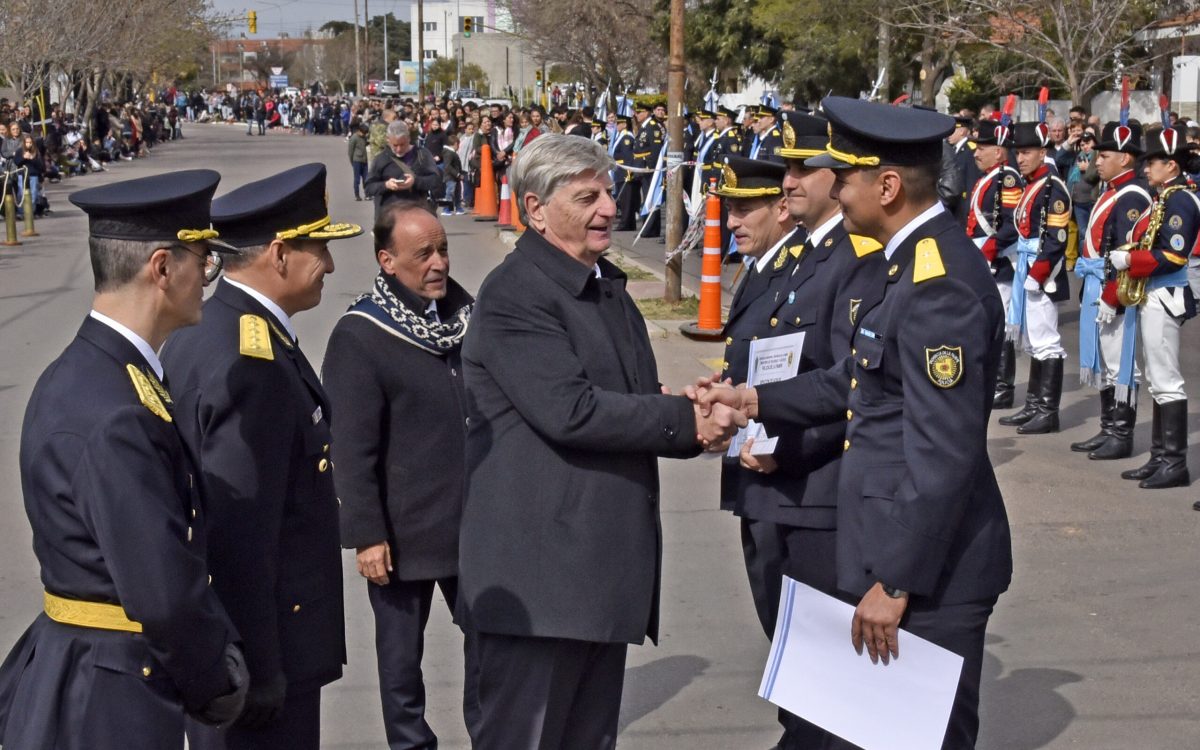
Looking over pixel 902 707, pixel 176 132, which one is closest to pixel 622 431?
pixel 902 707

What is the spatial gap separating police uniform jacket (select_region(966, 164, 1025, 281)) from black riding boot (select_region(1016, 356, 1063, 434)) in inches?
49.1

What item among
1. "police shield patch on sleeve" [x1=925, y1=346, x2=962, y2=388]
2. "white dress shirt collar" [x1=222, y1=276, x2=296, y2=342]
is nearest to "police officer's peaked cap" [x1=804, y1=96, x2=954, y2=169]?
"police shield patch on sleeve" [x1=925, y1=346, x2=962, y2=388]

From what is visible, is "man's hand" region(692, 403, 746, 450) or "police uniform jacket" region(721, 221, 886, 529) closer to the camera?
"man's hand" region(692, 403, 746, 450)

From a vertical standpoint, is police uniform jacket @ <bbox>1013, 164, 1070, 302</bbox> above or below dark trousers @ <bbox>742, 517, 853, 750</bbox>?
above

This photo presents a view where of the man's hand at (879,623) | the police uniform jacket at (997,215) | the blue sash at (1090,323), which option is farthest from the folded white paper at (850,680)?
the police uniform jacket at (997,215)

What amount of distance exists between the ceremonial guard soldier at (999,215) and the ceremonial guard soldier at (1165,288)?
6.56ft

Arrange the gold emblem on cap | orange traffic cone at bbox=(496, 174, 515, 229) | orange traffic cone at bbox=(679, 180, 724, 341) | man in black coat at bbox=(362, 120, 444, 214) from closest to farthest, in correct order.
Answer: the gold emblem on cap < orange traffic cone at bbox=(679, 180, 724, 341) < man in black coat at bbox=(362, 120, 444, 214) < orange traffic cone at bbox=(496, 174, 515, 229)

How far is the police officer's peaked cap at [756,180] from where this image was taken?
5.23 m

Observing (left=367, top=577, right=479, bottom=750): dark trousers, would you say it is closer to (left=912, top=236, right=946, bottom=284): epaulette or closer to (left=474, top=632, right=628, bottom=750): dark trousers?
(left=474, top=632, right=628, bottom=750): dark trousers

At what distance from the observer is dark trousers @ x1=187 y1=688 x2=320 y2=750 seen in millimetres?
3545

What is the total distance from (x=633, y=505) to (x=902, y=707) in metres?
0.82

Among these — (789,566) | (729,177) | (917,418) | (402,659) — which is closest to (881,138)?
(917,418)

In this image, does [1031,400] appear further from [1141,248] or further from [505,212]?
[505,212]

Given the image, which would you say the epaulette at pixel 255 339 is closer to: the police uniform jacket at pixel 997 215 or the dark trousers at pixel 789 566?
the dark trousers at pixel 789 566
